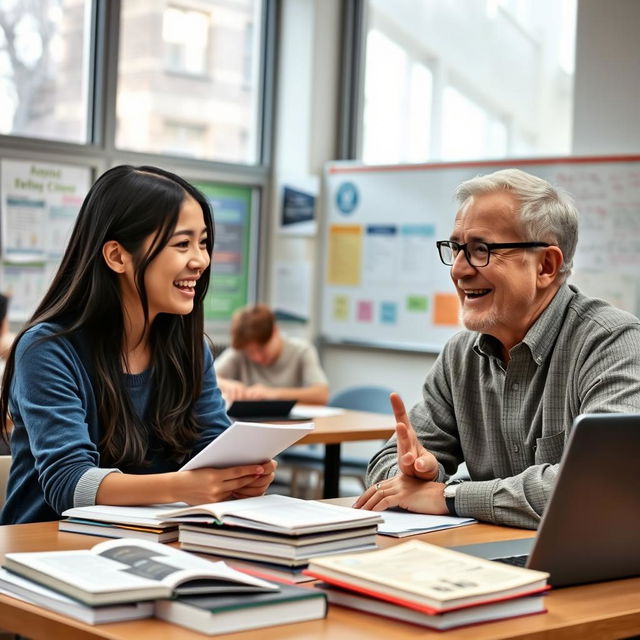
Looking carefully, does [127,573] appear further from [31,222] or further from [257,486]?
[31,222]

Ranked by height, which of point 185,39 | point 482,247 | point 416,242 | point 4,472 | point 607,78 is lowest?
point 4,472

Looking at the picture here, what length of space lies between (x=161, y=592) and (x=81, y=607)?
0.33ft

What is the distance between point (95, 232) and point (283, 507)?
836mm

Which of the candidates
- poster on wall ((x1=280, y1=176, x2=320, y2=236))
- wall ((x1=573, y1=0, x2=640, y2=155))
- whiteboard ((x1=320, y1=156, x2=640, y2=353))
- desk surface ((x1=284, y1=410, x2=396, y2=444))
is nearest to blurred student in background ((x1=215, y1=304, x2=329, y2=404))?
whiteboard ((x1=320, y1=156, x2=640, y2=353))

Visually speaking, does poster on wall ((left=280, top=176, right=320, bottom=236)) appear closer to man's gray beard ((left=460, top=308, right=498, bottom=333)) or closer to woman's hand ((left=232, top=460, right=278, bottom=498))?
man's gray beard ((left=460, top=308, right=498, bottom=333))

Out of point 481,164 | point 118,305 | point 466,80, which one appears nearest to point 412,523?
point 118,305

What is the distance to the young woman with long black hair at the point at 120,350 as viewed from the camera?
7.06ft

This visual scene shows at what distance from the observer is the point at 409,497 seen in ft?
6.91

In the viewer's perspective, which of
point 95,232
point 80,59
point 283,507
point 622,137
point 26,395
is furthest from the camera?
point 80,59

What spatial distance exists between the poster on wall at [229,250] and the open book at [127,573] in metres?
5.00

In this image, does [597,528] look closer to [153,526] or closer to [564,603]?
[564,603]

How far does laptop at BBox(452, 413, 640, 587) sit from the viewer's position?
1.57 meters

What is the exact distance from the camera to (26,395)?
2.14 meters

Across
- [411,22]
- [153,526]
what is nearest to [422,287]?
[411,22]
